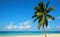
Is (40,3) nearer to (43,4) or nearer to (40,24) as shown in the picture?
(43,4)

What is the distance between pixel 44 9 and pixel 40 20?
133 centimetres

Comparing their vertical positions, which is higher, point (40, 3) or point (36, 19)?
point (40, 3)

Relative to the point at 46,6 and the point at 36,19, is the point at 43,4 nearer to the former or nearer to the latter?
the point at 46,6

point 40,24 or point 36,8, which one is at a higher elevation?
point 36,8

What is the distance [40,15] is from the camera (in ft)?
74.3

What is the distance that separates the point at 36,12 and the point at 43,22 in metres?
1.41

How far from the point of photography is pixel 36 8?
22625mm

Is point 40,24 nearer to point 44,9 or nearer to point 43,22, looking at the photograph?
point 43,22

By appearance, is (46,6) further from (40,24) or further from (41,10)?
(40,24)

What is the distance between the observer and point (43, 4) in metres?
22.2

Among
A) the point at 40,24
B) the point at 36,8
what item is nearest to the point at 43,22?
the point at 40,24

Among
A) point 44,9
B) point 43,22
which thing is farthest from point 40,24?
point 44,9

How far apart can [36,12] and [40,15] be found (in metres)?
0.58

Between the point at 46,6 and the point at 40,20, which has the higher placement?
the point at 46,6
